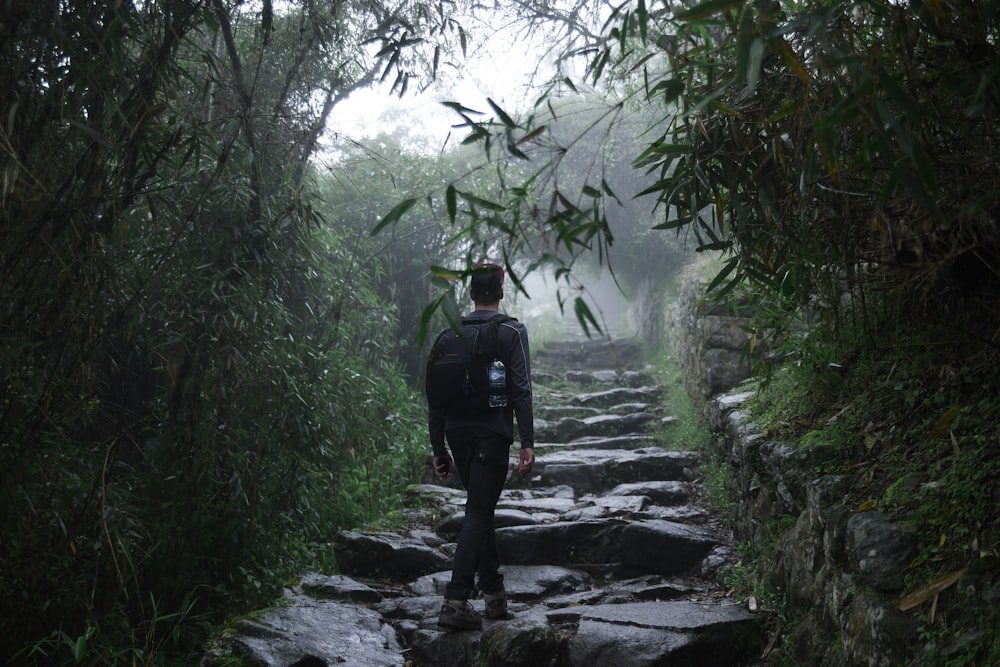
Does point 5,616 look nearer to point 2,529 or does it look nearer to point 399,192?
point 2,529

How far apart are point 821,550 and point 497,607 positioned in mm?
1808

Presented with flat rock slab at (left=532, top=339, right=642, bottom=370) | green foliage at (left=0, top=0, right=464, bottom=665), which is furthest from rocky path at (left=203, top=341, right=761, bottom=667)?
flat rock slab at (left=532, top=339, right=642, bottom=370)

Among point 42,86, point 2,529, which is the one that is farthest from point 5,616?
point 42,86

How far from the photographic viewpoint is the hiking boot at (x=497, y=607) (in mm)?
4418

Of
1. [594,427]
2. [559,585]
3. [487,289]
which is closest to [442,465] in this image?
[487,289]

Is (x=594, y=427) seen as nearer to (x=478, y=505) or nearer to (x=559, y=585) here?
(x=559, y=585)

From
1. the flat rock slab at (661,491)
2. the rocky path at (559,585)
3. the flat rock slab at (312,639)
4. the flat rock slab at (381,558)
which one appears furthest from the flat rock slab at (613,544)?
the flat rock slab at (312,639)

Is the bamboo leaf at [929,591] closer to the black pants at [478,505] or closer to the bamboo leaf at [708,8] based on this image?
the bamboo leaf at [708,8]

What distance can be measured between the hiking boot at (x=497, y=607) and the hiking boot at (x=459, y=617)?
9.5 inches

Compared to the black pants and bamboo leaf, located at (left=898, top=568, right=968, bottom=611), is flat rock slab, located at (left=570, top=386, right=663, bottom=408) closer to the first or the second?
the black pants

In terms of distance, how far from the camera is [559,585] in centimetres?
526

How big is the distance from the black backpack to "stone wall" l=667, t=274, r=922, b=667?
45.3 inches

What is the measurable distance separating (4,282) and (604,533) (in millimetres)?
4061

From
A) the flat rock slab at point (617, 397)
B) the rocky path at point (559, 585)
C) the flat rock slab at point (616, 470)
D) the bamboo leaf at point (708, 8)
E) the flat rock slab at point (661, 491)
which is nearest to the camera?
the bamboo leaf at point (708, 8)
